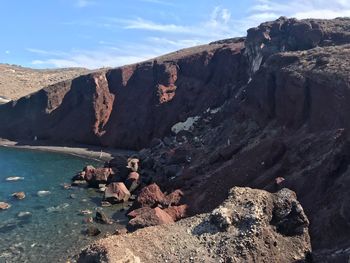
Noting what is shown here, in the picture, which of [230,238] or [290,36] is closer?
[230,238]

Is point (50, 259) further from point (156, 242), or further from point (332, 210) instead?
point (332, 210)

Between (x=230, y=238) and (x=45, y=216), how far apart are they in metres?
25.7

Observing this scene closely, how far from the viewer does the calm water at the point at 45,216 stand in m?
34.1

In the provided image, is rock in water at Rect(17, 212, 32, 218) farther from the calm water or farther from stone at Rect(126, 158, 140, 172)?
stone at Rect(126, 158, 140, 172)

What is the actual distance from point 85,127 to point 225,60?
89.5 ft

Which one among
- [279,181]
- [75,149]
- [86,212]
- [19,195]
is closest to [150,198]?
[86,212]

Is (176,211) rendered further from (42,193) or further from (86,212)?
(42,193)

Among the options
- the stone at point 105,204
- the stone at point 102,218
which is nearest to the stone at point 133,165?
the stone at point 105,204

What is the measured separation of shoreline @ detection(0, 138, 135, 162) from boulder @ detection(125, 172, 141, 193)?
2302cm

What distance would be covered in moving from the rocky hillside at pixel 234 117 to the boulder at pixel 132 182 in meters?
2.05

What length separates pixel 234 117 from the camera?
6041 centimetres

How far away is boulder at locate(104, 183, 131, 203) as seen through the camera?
48.7 meters

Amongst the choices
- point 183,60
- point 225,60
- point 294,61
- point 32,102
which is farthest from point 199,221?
point 32,102

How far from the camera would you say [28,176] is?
63.4m
